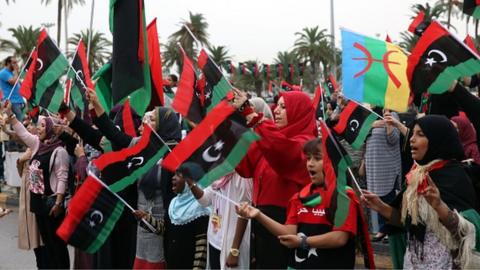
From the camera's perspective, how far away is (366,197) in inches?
146

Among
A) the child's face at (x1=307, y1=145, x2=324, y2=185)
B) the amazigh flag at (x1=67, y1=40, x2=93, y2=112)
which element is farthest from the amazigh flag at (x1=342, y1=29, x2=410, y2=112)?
the amazigh flag at (x1=67, y1=40, x2=93, y2=112)

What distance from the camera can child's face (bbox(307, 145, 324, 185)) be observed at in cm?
386

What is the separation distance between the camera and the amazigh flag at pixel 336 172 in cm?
365

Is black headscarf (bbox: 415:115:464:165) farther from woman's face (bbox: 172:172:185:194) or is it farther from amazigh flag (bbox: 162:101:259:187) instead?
woman's face (bbox: 172:172:185:194)

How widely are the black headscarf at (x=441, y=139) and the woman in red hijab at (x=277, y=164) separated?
2.93 ft

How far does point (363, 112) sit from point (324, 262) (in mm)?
3429

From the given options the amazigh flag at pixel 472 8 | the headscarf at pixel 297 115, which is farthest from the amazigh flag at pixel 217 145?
the amazigh flag at pixel 472 8

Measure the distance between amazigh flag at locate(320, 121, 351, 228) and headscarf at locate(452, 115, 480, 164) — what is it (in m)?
2.60

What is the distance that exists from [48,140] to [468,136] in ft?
13.1

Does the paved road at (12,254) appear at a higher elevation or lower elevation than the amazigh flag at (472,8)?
lower

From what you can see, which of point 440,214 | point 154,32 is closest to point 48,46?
point 154,32

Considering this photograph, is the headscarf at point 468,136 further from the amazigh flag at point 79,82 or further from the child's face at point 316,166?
the amazigh flag at point 79,82

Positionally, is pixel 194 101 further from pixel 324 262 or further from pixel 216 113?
pixel 324 262

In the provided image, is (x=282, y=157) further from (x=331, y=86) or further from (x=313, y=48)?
(x=313, y=48)
